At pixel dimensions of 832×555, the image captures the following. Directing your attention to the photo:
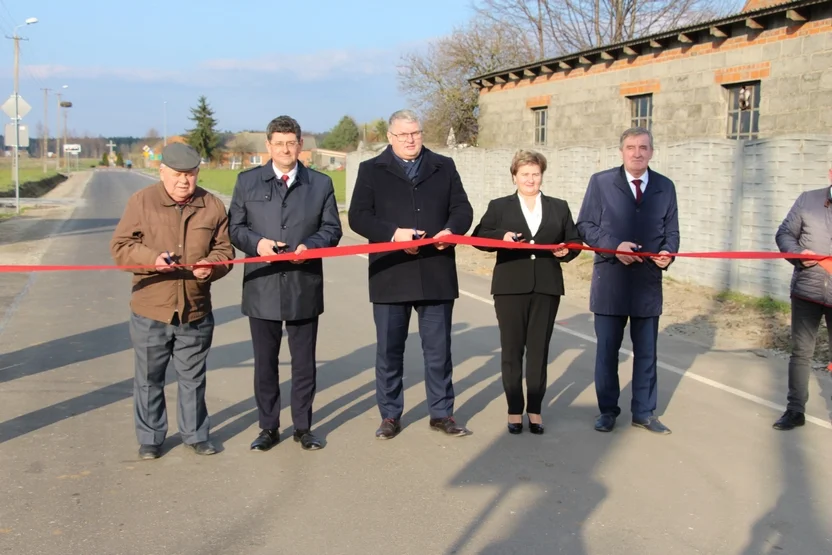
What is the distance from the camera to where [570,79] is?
21.7m

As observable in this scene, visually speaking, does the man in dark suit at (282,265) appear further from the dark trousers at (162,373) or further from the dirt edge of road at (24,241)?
the dirt edge of road at (24,241)

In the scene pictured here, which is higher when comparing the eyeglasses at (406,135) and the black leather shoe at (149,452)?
the eyeglasses at (406,135)

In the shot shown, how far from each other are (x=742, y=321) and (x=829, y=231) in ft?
15.3

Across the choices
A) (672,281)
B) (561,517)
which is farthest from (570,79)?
Answer: (561,517)

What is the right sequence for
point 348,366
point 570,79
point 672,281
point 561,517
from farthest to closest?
point 570,79 → point 672,281 → point 348,366 → point 561,517

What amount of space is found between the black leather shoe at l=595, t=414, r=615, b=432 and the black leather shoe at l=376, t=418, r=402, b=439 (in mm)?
1383

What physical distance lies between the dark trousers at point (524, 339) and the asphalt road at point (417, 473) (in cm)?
30

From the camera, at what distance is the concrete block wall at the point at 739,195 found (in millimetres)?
10859

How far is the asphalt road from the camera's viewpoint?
4.25 meters

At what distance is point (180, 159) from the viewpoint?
17.0ft

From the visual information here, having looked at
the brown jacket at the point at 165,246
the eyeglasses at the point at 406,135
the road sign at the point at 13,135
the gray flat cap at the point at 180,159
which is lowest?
the brown jacket at the point at 165,246

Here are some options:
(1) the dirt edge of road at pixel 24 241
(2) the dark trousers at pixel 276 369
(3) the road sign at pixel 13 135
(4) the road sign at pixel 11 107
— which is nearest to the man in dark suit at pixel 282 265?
(2) the dark trousers at pixel 276 369

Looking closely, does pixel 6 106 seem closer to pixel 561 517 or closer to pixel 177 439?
pixel 177 439

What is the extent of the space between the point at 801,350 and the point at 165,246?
171 inches
